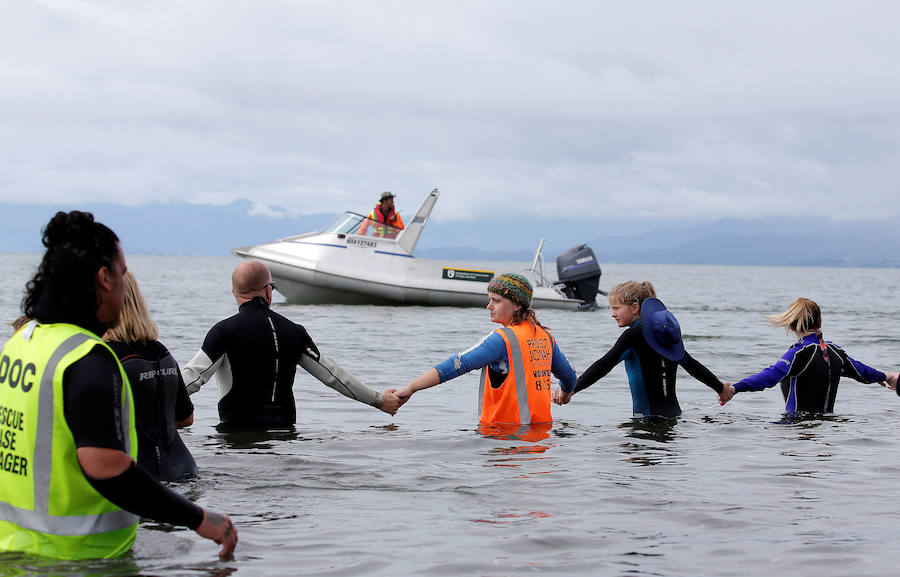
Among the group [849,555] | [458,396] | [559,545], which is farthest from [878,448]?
[458,396]

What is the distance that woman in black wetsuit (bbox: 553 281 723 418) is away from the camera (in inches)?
310

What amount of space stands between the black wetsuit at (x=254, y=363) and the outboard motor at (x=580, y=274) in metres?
21.0

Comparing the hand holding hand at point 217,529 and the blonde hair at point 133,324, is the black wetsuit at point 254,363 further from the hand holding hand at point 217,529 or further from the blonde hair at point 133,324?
the hand holding hand at point 217,529

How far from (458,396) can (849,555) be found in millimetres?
7262

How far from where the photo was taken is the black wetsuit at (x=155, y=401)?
4.68m

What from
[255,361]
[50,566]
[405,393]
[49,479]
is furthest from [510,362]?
[49,479]

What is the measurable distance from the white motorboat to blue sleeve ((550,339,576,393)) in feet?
60.8

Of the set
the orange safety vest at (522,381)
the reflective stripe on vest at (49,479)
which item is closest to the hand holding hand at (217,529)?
the reflective stripe on vest at (49,479)

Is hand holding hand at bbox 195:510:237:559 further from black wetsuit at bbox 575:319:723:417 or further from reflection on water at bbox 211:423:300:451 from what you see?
black wetsuit at bbox 575:319:723:417

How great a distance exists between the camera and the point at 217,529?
320 cm

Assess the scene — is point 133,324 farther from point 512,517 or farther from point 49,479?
point 512,517

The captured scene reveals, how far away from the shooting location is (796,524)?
16.9ft

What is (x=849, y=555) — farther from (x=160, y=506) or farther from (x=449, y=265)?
(x=449, y=265)

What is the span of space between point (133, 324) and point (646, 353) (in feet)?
15.8
